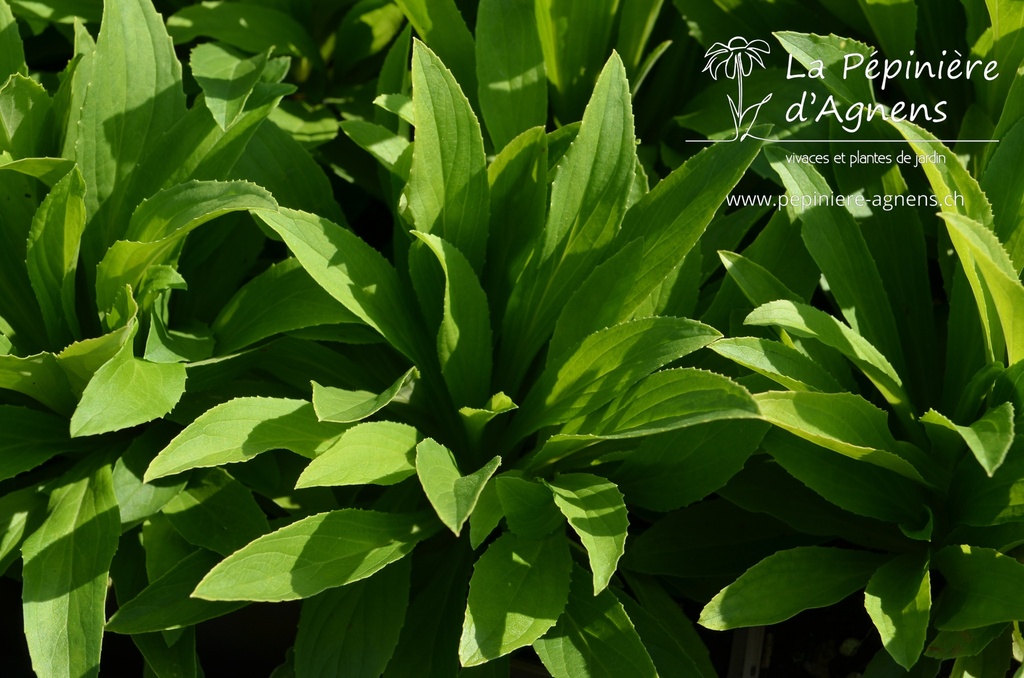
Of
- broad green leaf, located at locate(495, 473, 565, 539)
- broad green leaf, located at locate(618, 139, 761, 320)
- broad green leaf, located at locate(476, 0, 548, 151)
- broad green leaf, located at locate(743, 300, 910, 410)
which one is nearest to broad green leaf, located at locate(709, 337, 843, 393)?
broad green leaf, located at locate(743, 300, 910, 410)

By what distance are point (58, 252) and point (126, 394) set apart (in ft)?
0.73

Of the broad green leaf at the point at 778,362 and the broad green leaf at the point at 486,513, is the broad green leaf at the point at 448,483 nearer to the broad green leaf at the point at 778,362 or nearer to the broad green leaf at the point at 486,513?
the broad green leaf at the point at 486,513

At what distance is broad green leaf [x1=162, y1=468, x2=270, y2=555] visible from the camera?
1.09 metres

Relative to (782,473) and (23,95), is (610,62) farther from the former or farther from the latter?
(23,95)

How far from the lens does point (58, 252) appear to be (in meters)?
1.13

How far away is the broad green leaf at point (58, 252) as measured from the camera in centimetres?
109

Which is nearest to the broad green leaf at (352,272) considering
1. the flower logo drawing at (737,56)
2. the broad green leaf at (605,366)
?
the broad green leaf at (605,366)

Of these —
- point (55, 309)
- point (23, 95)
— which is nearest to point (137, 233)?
point (55, 309)

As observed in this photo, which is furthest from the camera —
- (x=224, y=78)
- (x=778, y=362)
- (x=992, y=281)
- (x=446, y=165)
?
(x=224, y=78)

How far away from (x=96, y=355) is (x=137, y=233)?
0.16 m

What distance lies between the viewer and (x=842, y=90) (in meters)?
1.17

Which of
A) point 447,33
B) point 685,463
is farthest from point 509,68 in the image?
point 685,463

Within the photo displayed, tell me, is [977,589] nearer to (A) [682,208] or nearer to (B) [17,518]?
(A) [682,208]

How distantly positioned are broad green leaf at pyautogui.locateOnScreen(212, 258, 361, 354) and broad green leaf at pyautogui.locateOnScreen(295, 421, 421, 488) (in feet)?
0.54
